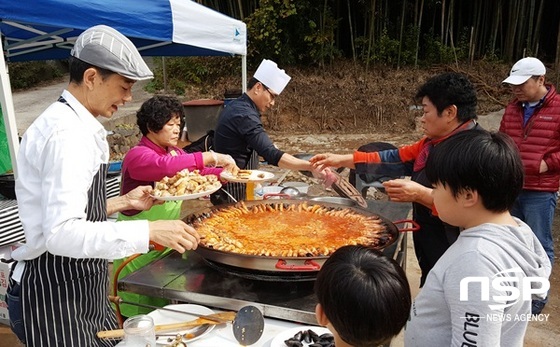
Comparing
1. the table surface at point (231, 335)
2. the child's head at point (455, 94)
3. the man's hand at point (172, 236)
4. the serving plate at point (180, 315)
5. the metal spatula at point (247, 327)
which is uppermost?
the child's head at point (455, 94)

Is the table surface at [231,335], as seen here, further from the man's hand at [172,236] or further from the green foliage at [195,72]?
the green foliage at [195,72]

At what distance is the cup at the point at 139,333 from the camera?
5.51 feet

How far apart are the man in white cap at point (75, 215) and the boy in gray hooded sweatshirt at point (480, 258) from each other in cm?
100

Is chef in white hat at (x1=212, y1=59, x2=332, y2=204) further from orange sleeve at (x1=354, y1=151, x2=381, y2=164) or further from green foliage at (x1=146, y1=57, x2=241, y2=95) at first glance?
green foliage at (x1=146, y1=57, x2=241, y2=95)

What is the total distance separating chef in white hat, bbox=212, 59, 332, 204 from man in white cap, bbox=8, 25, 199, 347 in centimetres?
204

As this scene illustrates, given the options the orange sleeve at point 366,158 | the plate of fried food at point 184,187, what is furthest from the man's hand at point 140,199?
the orange sleeve at point 366,158

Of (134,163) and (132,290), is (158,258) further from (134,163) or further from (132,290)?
(134,163)

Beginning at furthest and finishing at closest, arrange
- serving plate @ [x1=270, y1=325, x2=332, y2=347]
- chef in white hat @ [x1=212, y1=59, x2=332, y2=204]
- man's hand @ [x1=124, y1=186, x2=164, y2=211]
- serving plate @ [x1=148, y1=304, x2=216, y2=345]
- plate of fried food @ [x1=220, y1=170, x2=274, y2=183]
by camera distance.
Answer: chef in white hat @ [x1=212, y1=59, x2=332, y2=204], plate of fried food @ [x1=220, y1=170, x2=274, y2=183], man's hand @ [x1=124, y1=186, x2=164, y2=211], serving plate @ [x1=148, y1=304, x2=216, y2=345], serving plate @ [x1=270, y1=325, x2=332, y2=347]

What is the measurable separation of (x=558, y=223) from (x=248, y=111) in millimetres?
4935

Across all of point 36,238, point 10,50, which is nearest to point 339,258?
point 36,238

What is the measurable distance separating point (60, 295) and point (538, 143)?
425 centimetres

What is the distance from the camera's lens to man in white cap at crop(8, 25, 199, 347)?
5.21ft

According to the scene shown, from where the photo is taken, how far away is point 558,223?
A: 6.07 meters

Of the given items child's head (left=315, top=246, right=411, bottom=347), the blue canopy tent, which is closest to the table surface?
child's head (left=315, top=246, right=411, bottom=347)
